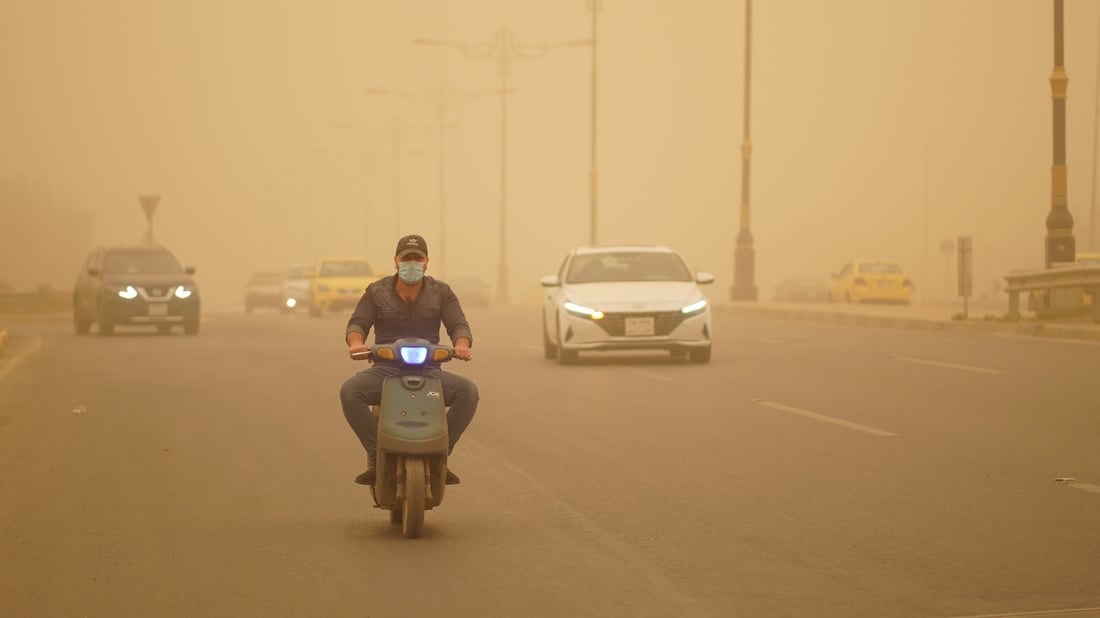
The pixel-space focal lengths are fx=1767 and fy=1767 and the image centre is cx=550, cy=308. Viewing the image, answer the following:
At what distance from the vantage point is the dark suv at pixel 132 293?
33.2 m

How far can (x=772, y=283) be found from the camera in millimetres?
132375

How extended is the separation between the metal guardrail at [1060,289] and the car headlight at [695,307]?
8.88 m

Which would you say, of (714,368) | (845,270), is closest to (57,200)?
(845,270)

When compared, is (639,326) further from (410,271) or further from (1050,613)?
(1050,613)

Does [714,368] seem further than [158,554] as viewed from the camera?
Yes

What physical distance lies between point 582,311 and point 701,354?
170cm

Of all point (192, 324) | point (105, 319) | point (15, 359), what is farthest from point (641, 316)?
point (105, 319)

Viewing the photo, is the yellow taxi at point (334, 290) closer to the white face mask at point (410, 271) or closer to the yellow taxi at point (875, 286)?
the yellow taxi at point (875, 286)

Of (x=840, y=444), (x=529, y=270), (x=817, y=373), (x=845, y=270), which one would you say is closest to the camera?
(x=840, y=444)

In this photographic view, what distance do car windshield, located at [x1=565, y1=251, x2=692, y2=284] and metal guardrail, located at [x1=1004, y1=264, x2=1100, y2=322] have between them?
812 cm

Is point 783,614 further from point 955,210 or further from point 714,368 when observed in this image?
point 955,210

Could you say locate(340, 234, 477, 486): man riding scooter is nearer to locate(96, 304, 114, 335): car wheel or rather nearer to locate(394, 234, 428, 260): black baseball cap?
locate(394, 234, 428, 260): black baseball cap

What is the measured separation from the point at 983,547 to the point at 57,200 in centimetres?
13696

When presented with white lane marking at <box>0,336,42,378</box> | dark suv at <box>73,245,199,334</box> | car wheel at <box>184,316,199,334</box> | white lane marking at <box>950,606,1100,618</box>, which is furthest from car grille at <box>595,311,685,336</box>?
white lane marking at <box>950,606,1100,618</box>
